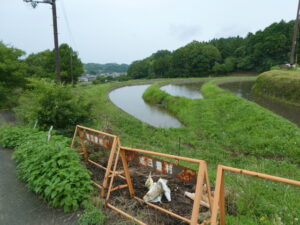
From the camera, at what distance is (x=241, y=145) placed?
638 cm

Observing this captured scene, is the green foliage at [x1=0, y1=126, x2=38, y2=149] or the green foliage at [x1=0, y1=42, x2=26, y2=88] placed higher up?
the green foliage at [x1=0, y1=42, x2=26, y2=88]

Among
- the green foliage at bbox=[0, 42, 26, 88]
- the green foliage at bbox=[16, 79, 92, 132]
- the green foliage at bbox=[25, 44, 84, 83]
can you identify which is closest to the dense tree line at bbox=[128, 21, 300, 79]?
the green foliage at bbox=[25, 44, 84, 83]

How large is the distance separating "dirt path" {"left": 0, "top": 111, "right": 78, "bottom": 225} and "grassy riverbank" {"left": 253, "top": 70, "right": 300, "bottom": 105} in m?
12.5

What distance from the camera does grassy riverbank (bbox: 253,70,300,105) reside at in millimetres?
11188

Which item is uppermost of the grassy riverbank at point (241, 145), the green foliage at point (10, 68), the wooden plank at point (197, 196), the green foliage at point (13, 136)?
the green foliage at point (10, 68)

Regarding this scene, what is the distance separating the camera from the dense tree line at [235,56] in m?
40.4

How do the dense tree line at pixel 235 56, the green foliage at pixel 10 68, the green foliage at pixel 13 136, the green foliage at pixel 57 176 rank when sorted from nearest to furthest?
the green foliage at pixel 57 176, the green foliage at pixel 13 136, the green foliage at pixel 10 68, the dense tree line at pixel 235 56

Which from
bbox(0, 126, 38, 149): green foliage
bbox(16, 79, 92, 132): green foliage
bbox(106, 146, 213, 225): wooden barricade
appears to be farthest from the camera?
bbox(16, 79, 92, 132): green foliage

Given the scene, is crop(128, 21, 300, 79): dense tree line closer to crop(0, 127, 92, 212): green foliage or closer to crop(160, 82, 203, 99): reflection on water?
crop(160, 82, 203, 99): reflection on water

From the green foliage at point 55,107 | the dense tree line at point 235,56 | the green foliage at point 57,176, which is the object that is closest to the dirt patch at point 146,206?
the green foliage at point 57,176

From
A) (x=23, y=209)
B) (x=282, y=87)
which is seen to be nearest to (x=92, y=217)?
(x=23, y=209)

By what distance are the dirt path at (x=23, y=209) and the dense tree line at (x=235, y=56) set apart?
4649 centimetres

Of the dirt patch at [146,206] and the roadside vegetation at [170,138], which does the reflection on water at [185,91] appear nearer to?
the roadside vegetation at [170,138]

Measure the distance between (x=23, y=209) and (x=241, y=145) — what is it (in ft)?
19.7
